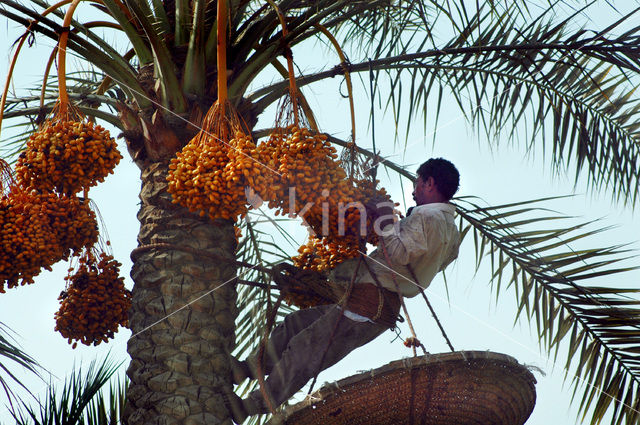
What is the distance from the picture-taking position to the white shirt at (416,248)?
382 cm

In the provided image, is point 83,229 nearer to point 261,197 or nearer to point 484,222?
point 261,197

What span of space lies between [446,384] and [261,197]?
1.08 m

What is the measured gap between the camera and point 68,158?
3.46 meters

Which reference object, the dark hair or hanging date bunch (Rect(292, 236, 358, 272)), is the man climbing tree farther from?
the dark hair

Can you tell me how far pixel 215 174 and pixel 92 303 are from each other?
1.17 meters

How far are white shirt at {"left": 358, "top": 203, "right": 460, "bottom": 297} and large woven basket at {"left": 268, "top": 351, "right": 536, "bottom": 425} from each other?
18.4 inches

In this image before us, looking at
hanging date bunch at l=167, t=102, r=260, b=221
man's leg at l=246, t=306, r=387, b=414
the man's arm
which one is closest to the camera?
hanging date bunch at l=167, t=102, r=260, b=221

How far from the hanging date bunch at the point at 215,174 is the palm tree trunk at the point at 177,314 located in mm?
459

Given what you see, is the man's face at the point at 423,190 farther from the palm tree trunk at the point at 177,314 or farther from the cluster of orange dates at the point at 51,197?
the cluster of orange dates at the point at 51,197

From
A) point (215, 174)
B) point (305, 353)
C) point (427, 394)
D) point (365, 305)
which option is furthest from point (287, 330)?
point (215, 174)

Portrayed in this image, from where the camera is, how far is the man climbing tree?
12.5 feet

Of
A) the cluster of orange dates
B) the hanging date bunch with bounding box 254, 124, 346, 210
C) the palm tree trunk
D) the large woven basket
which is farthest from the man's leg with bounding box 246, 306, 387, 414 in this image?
the cluster of orange dates

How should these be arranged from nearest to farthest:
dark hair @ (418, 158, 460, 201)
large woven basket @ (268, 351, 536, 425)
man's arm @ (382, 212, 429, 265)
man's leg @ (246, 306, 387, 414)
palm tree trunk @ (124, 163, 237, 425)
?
large woven basket @ (268, 351, 536, 425) < palm tree trunk @ (124, 163, 237, 425) < man's arm @ (382, 212, 429, 265) < man's leg @ (246, 306, 387, 414) < dark hair @ (418, 158, 460, 201)

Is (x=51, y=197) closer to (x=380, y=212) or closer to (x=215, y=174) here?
Answer: (x=215, y=174)
